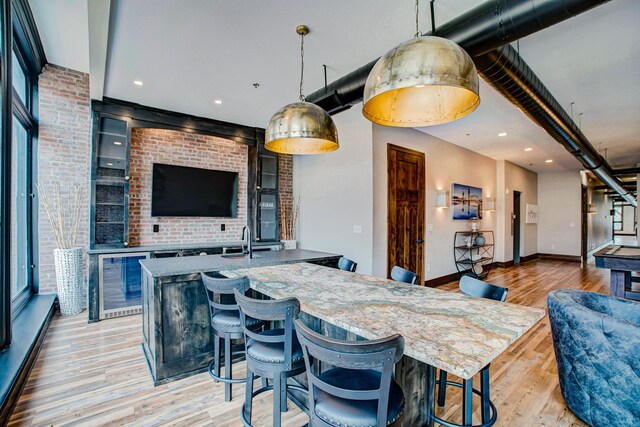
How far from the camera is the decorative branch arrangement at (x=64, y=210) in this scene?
13.1 ft

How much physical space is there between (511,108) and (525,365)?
11.4 feet

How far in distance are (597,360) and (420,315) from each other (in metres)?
1.43

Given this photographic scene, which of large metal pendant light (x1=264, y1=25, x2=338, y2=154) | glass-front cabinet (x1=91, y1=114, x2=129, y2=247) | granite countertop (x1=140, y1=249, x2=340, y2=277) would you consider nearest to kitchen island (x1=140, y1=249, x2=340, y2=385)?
granite countertop (x1=140, y1=249, x2=340, y2=277)

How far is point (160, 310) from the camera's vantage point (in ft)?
8.38

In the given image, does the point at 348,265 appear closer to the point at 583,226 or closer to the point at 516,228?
the point at 516,228

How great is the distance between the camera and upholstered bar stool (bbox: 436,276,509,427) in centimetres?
162

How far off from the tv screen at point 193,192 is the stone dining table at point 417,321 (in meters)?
3.21

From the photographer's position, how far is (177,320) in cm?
263

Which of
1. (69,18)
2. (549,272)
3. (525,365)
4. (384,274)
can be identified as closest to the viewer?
(525,365)

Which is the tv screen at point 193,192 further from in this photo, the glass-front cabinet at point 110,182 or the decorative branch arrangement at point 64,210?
the decorative branch arrangement at point 64,210

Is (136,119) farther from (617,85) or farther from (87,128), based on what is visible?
(617,85)

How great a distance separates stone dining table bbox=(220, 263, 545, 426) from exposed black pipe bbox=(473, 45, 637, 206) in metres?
1.83

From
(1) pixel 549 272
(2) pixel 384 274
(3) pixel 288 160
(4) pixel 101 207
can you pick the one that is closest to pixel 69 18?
(4) pixel 101 207

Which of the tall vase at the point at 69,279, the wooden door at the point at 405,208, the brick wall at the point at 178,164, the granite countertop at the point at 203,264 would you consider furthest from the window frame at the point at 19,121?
the wooden door at the point at 405,208
